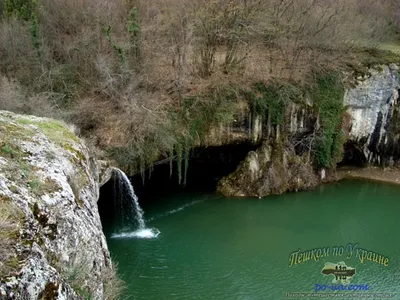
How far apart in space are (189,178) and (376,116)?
10.5 meters

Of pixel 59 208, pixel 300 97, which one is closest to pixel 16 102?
pixel 59 208

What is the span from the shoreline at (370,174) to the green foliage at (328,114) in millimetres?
1298

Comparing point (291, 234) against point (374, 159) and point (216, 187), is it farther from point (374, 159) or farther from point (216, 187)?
point (374, 159)

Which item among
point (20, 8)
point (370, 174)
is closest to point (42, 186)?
point (20, 8)

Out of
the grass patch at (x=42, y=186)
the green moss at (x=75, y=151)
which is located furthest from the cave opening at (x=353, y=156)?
the grass patch at (x=42, y=186)

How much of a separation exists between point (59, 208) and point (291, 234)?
11736mm

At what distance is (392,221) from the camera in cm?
1733

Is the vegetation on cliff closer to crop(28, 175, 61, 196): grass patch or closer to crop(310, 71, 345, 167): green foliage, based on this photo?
crop(310, 71, 345, 167): green foliage

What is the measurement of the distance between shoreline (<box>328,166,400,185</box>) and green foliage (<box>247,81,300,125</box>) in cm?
461

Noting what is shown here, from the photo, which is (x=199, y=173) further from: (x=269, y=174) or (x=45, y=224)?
(x=45, y=224)

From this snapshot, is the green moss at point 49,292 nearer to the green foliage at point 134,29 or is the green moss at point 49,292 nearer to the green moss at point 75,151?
the green moss at point 75,151

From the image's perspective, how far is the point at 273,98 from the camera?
19.9 meters

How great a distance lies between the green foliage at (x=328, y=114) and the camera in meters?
20.6

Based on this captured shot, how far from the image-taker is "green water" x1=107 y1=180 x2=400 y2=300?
41.7ft
